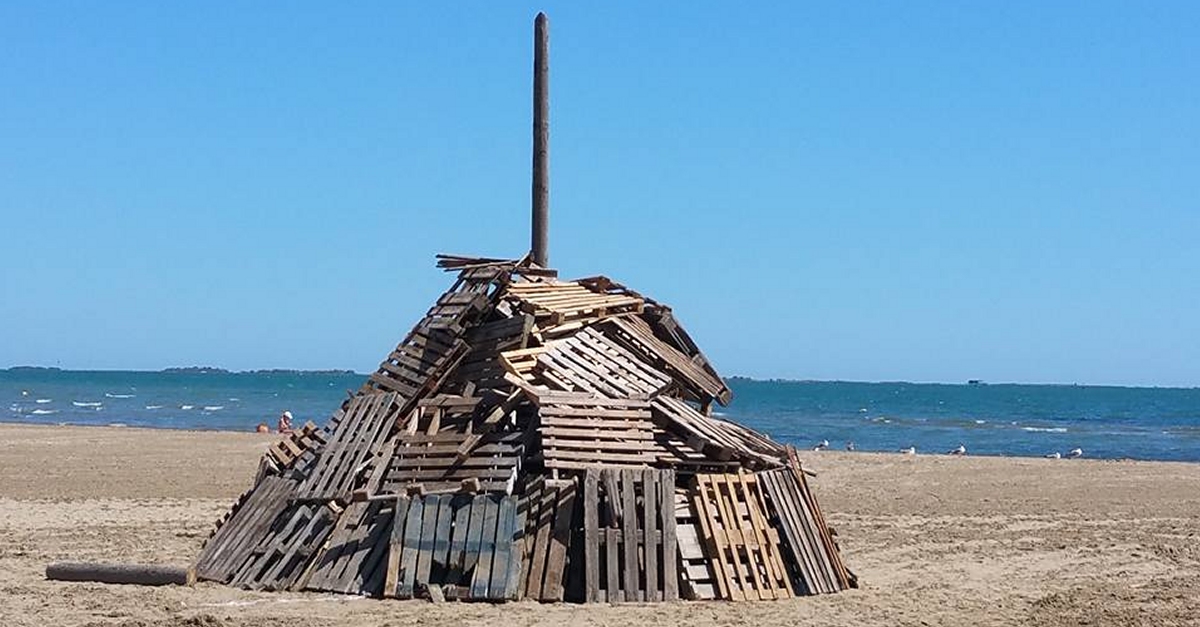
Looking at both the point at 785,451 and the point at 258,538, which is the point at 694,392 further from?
the point at 258,538

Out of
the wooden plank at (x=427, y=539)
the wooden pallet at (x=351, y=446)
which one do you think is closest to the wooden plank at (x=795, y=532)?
the wooden plank at (x=427, y=539)

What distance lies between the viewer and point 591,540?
45.6 feet

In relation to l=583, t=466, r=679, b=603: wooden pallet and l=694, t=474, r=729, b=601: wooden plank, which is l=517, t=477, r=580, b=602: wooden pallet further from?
l=694, t=474, r=729, b=601: wooden plank

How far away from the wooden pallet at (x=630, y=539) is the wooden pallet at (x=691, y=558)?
122 millimetres

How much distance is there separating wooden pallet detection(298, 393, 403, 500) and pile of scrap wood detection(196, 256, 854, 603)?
3 cm

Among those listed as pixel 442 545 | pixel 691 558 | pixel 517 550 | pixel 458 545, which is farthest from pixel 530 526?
pixel 691 558

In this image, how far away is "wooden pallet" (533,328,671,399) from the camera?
610 inches

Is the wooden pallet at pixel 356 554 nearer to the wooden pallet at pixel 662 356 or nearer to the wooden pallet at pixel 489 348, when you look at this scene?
the wooden pallet at pixel 489 348

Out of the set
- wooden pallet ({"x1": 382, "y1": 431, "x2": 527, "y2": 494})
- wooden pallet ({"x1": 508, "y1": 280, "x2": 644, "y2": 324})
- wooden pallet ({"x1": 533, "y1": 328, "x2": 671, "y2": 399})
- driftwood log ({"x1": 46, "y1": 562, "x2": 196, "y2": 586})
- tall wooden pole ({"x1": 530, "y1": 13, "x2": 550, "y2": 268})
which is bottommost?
driftwood log ({"x1": 46, "y1": 562, "x2": 196, "y2": 586})

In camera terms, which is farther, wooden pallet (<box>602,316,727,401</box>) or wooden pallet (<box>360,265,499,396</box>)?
wooden pallet (<box>602,316,727,401</box>)

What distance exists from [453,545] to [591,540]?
139cm

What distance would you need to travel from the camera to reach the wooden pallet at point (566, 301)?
16047mm

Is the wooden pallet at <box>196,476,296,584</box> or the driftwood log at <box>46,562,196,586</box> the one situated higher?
the wooden pallet at <box>196,476,296,584</box>

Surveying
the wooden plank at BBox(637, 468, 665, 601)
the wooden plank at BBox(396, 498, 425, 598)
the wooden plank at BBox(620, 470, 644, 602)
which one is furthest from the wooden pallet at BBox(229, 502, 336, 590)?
the wooden plank at BBox(637, 468, 665, 601)
